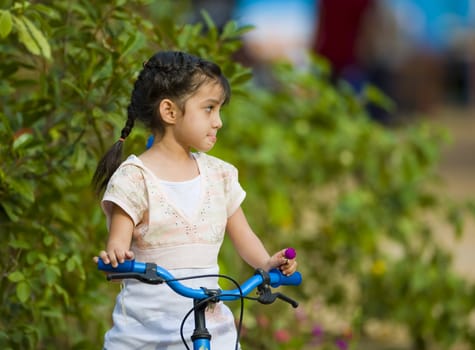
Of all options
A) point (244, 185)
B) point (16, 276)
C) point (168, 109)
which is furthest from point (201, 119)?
point (244, 185)

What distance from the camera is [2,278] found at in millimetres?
3721

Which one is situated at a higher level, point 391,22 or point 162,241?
point 391,22

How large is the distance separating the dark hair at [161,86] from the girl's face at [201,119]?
0.7 inches

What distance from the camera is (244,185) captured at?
539cm

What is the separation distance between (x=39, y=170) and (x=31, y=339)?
1.69 feet

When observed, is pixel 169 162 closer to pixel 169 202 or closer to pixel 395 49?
pixel 169 202

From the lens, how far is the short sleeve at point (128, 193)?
9.64 feet

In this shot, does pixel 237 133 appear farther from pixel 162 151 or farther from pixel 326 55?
pixel 326 55

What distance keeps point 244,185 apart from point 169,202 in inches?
94.5

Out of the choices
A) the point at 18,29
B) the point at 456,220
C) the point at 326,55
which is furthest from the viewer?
the point at 326,55

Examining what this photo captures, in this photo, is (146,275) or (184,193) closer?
(146,275)

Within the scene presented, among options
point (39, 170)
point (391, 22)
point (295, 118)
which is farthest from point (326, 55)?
point (39, 170)

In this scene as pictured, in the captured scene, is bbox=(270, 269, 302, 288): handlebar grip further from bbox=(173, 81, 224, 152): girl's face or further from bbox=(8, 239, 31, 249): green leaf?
bbox=(8, 239, 31, 249): green leaf

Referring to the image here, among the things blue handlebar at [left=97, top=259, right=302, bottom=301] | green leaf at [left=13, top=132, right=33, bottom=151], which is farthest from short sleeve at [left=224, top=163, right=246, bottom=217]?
green leaf at [left=13, top=132, right=33, bottom=151]
